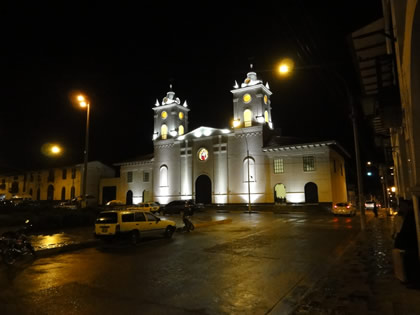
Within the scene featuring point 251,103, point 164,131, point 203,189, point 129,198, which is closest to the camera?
point 251,103

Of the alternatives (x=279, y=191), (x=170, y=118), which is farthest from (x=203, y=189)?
(x=170, y=118)

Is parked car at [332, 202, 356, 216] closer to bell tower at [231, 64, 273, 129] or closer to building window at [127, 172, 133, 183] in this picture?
bell tower at [231, 64, 273, 129]

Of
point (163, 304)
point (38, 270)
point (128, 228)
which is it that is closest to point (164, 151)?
point (128, 228)

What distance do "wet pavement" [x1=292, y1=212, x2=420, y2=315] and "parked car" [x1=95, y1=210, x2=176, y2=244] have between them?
26.6 feet

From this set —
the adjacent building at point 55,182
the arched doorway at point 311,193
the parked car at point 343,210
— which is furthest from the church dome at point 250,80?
the adjacent building at point 55,182

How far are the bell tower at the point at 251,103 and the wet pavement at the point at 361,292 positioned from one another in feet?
123

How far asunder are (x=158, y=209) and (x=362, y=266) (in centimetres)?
2962

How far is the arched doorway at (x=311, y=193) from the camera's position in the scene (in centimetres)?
3989

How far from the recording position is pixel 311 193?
132ft

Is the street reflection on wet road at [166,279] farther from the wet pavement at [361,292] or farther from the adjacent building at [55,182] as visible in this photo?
the adjacent building at [55,182]

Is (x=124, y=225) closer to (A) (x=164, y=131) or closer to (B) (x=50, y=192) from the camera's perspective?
(A) (x=164, y=131)

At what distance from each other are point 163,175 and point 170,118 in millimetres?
9862

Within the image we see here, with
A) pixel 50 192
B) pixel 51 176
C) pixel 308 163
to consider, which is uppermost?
pixel 51 176

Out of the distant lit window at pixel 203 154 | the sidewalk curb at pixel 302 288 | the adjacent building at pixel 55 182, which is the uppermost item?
the distant lit window at pixel 203 154
